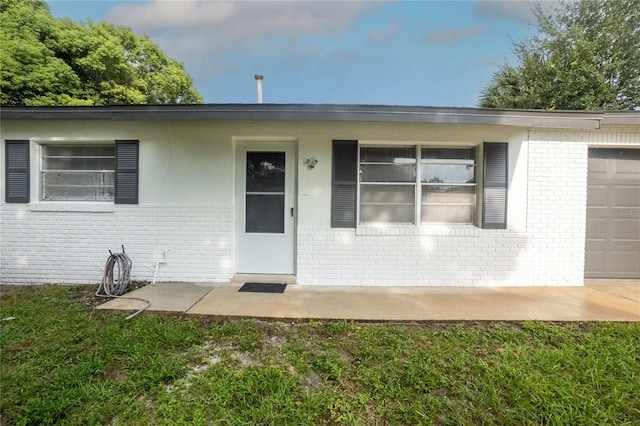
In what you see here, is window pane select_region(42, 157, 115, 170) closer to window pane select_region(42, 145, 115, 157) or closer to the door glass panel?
window pane select_region(42, 145, 115, 157)

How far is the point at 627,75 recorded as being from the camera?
963 cm

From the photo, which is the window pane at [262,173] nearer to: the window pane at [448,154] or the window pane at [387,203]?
the window pane at [387,203]

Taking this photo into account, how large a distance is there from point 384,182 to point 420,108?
1229mm

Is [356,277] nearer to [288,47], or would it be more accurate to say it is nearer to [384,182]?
[384,182]

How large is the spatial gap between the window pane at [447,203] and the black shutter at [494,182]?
24 cm

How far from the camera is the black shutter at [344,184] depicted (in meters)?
4.63

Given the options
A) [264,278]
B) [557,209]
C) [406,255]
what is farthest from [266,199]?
[557,209]

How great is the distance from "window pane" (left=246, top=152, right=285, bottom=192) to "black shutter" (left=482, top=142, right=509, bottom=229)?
3.24 metres

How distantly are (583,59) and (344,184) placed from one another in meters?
10.7

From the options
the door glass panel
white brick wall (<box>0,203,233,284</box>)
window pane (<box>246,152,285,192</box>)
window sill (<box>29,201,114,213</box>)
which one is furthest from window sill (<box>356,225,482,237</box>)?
window sill (<box>29,201,114,213</box>)

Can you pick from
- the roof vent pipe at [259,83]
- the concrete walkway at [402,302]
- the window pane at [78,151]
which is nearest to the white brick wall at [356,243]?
the concrete walkway at [402,302]

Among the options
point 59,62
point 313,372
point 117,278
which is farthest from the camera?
point 59,62

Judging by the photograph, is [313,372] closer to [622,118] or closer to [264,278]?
[264,278]

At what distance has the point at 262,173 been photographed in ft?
16.4
